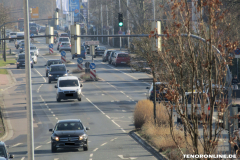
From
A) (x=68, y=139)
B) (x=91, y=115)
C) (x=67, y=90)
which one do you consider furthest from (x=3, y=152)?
(x=67, y=90)

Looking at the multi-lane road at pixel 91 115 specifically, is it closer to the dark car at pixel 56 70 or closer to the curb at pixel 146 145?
the curb at pixel 146 145

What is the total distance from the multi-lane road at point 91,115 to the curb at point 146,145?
244 millimetres

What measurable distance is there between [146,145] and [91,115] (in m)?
9.20

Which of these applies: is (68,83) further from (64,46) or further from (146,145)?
(64,46)

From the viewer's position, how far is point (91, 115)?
2769 cm

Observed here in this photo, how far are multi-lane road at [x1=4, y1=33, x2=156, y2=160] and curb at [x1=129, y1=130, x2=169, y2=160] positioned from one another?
0.80 feet

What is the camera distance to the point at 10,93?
37938 mm

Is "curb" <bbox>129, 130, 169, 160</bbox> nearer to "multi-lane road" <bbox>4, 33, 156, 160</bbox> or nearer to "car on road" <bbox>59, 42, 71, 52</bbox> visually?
"multi-lane road" <bbox>4, 33, 156, 160</bbox>

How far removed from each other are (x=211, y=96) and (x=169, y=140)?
33.3 feet

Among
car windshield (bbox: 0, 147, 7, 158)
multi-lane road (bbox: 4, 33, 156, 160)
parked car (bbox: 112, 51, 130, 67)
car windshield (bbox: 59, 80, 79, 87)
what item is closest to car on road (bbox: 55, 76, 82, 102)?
car windshield (bbox: 59, 80, 79, 87)

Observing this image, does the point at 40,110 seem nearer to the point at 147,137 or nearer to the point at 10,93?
the point at 10,93

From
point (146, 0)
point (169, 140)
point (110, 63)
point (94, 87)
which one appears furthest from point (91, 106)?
point (146, 0)

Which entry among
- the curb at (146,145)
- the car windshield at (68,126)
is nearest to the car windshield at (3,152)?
the car windshield at (68,126)

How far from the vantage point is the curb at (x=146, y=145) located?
16.6 meters
